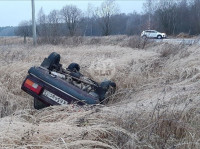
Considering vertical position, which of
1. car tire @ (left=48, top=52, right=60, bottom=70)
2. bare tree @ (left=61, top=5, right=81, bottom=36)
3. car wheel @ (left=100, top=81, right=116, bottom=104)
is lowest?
car wheel @ (left=100, top=81, right=116, bottom=104)

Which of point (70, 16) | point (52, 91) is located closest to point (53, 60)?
point (52, 91)

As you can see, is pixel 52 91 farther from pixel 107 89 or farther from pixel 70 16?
pixel 70 16

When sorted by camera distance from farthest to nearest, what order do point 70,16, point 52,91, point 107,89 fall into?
point 70,16, point 107,89, point 52,91

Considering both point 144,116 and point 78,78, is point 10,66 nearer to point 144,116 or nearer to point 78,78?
point 78,78

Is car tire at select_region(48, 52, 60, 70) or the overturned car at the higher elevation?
car tire at select_region(48, 52, 60, 70)

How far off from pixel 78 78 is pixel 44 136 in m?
1.94

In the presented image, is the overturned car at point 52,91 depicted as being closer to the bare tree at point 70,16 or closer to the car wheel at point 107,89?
the car wheel at point 107,89

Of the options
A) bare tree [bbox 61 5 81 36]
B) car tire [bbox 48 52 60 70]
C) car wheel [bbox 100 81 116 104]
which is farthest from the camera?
bare tree [bbox 61 5 81 36]

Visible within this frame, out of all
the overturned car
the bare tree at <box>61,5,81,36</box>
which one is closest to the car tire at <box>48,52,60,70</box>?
the overturned car

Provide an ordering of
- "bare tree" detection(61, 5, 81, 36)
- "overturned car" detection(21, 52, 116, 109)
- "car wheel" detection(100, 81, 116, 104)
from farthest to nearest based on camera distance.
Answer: "bare tree" detection(61, 5, 81, 36) < "car wheel" detection(100, 81, 116, 104) < "overturned car" detection(21, 52, 116, 109)

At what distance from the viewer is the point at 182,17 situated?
5631 cm

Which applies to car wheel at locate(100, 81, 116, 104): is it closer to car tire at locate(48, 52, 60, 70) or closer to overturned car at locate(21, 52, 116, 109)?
overturned car at locate(21, 52, 116, 109)

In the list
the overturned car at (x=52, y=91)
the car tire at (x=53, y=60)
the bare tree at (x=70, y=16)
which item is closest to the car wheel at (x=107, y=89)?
the overturned car at (x=52, y=91)

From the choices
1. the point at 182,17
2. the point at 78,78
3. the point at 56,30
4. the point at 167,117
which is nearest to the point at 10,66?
the point at 78,78
